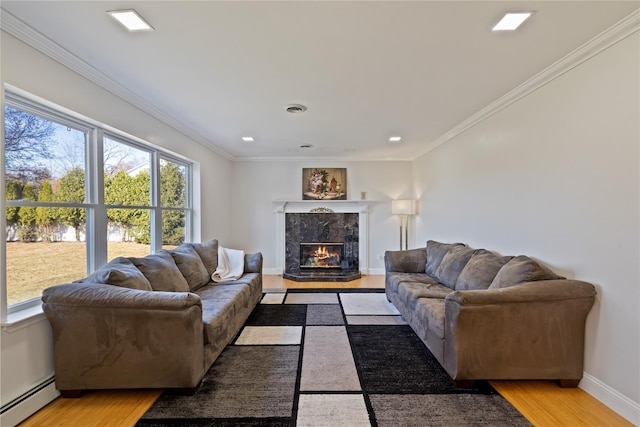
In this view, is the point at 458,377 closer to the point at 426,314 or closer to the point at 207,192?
the point at 426,314

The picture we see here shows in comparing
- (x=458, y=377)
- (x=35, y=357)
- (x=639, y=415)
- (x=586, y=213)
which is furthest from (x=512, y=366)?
(x=35, y=357)

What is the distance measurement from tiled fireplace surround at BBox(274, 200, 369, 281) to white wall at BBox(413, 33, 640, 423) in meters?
3.05

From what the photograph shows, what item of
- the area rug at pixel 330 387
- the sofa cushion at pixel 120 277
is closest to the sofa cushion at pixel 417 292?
the area rug at pixel 330 387

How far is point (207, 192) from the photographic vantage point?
478 centimetres

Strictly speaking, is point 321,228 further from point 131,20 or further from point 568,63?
point 131,20

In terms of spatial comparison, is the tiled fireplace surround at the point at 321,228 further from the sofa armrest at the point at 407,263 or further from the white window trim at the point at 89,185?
the white window trim at the point at 89,185

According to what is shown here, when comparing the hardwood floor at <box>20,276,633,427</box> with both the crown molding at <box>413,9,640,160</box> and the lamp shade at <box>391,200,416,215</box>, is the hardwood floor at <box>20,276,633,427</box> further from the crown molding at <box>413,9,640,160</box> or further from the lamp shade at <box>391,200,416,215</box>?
the lamp shade at <box>391,200,416,215</box>

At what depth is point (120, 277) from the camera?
6.97ft

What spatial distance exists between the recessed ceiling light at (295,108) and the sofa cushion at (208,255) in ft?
6.72

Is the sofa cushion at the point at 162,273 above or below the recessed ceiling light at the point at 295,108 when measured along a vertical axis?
below

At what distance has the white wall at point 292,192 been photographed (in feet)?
19.5

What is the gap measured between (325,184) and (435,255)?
9.16 feet

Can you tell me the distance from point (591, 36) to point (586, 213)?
1183 mm

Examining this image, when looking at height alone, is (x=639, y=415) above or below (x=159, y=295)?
below
